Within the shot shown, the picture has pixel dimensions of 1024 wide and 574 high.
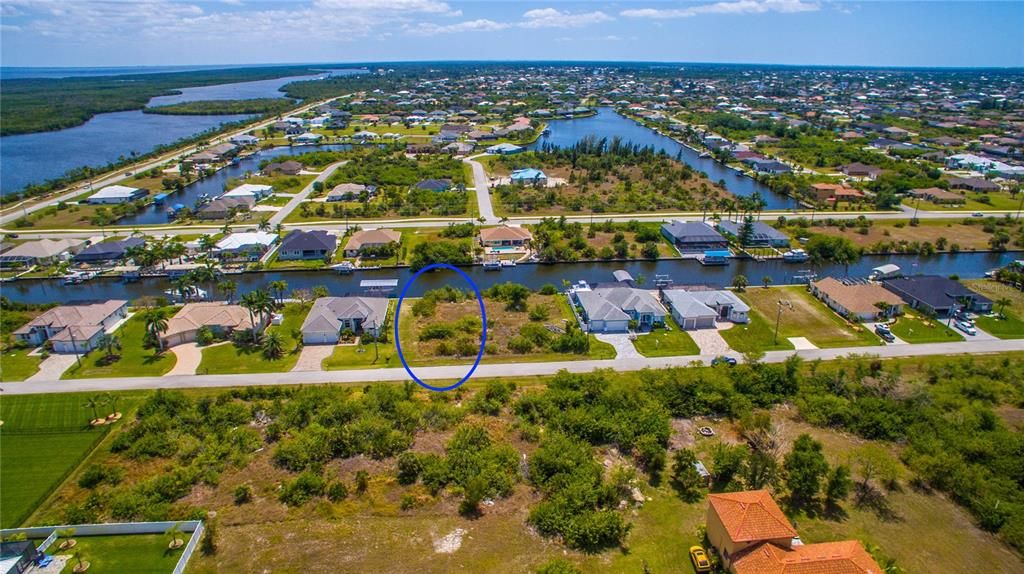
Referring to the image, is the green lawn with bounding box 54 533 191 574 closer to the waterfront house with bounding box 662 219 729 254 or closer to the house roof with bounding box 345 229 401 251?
the house roof with bounding box 345 229 401 251

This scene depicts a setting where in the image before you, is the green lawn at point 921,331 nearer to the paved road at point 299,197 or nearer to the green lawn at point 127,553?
the green lawn at point 127,553

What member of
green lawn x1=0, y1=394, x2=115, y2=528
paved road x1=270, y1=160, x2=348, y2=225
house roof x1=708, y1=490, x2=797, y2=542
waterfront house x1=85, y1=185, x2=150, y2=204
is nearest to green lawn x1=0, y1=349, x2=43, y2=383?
green lawn x1=0, y1=394, x2=115, y2=528

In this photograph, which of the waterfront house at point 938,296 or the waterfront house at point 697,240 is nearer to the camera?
the waterfront house at point 938,296

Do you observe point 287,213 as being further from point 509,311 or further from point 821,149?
point 821,149

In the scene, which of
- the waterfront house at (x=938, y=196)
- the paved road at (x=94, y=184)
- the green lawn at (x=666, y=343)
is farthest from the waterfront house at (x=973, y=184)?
the paved road at (x=94, y=184)

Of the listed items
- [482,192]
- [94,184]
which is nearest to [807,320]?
[482,192]

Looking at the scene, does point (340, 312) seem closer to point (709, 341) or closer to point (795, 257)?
point (709, 341)

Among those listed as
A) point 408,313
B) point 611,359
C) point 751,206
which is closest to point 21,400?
point 408,313
